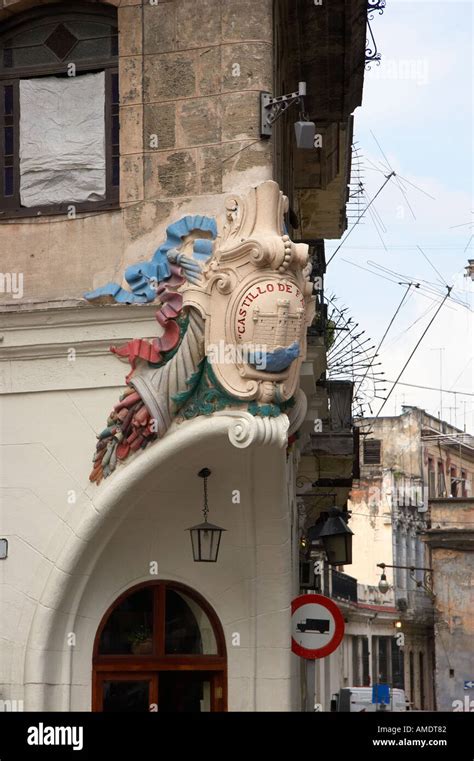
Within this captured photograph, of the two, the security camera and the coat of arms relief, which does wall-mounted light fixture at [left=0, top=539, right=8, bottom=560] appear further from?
the security camera

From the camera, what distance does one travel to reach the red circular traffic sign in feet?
50.8

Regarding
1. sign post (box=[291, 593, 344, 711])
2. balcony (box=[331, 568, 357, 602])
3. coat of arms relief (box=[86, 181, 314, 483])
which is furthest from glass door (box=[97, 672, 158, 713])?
balcony (box=[331, 568, 357, 602])

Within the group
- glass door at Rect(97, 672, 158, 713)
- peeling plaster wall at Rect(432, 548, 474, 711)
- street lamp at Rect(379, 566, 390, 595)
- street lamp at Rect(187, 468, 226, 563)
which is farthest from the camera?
street lamp at Rect(379, 566, 390, 595)

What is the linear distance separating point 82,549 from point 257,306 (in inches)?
102

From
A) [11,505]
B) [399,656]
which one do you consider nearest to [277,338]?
[11,505]

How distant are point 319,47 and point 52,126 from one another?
147 inches

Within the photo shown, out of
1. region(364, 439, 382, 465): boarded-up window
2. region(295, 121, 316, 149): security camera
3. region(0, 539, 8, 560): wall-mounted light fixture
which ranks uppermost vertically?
region(364, 439, 382, 465): boarded-up window

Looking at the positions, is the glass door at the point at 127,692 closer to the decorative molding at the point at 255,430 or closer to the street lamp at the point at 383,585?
the decorative molding at the point at 255,430

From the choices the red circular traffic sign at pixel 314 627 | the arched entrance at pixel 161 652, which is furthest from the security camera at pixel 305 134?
the red circular traffic sign at pixel 314 627

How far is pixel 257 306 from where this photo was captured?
13.6 m

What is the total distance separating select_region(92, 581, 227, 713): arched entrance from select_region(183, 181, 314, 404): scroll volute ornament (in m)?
2.37

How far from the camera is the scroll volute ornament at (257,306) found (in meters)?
13.6

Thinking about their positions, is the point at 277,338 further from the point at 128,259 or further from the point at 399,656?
the point at 399,656

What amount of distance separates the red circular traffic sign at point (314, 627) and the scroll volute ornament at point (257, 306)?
2.76 m
